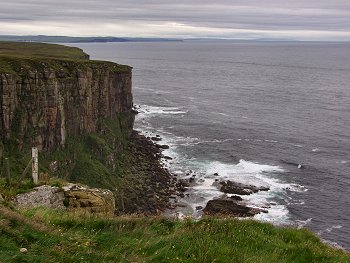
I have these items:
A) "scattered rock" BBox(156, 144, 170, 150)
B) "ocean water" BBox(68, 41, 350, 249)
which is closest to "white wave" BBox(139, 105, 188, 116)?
"ocean water" BBox(68, 41, 350, 249)

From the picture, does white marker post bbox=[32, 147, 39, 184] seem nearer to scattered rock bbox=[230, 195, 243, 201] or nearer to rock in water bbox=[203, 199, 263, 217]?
rock in water bbox=[203, 199, 263, 217]

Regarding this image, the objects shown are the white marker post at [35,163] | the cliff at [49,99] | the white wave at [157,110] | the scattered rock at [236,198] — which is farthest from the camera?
the white wave at [157,110]

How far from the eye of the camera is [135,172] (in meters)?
80.9

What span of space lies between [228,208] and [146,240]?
5142cm

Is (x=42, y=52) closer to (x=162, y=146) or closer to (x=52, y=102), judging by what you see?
(x=162, y=146)

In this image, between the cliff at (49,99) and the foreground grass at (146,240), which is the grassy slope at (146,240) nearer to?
the foreground grass at (146,240)

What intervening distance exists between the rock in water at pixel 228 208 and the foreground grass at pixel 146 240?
4644cm

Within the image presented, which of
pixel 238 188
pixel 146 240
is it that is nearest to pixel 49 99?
pixel 238 188

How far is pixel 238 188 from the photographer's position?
71625 millimetres

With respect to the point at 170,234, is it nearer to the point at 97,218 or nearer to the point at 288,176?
the point at 97,218

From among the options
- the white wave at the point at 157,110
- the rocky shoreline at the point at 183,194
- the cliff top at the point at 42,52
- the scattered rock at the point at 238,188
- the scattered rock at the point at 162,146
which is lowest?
the rocky shoreline at the point at 183,194

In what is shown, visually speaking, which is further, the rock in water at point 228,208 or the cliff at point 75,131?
the rock in water at point 228,208

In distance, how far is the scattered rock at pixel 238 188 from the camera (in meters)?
A: 70.4

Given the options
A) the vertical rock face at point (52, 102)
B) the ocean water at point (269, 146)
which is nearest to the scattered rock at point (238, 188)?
the ocean water at point (269, 146)
